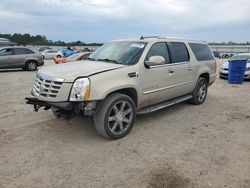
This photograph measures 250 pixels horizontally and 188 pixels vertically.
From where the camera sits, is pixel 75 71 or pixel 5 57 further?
pixel 5 57

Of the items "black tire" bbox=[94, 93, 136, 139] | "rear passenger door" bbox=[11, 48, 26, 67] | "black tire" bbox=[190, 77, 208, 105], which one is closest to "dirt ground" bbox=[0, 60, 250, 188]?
"black tire" bbox=[94, 93, 136, 139]

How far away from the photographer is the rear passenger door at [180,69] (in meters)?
5.17

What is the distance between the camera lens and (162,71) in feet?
15.7

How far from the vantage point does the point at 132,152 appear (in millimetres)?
3645

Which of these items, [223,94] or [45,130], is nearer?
[45,130]

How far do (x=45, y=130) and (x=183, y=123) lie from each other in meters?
2.95

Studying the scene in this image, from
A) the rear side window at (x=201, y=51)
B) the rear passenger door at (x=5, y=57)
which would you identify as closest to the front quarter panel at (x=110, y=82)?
the rear side window at (x=201, y=51)

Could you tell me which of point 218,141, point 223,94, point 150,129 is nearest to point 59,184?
point 150,129

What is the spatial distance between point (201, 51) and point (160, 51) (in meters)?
2.07

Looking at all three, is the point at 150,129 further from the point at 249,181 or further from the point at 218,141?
the point at 249,181

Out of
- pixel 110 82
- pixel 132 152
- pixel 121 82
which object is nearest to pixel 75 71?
pixel 110 82

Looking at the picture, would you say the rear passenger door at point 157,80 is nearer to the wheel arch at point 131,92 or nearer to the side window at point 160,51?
the side window at point 160,51

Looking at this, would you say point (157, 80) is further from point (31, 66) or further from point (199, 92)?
point (31, 66)

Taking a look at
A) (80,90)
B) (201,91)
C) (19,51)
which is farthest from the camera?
(19,51)
